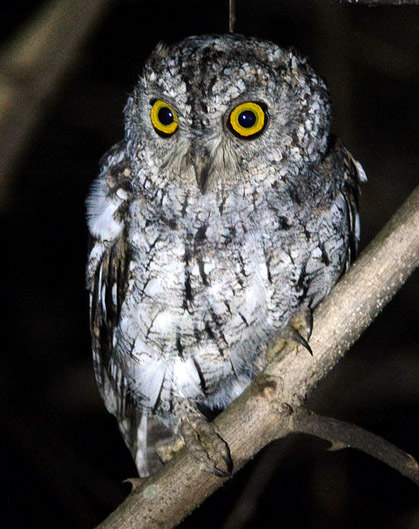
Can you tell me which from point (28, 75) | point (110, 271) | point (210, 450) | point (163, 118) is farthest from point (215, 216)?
point (28, 75)

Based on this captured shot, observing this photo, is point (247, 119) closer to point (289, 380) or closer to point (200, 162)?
point (200, 162)

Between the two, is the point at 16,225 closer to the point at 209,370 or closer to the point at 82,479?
the point at 82,479

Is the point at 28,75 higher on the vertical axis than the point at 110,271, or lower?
higher

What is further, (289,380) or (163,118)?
(163,118)

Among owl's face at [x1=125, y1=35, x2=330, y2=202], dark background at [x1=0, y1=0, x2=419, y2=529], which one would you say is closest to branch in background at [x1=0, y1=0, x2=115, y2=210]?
owl's face at [x1=125, y1=35, x2=330, y2=202]

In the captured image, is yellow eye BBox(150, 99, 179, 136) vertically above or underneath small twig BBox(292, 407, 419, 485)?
above

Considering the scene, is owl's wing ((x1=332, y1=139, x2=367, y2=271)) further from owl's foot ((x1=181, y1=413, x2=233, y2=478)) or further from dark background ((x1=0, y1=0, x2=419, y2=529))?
dark background ((x1=0, y1=0, x2=419, y2=529))
